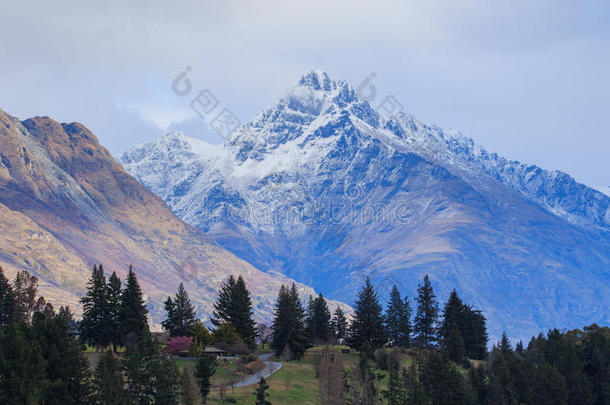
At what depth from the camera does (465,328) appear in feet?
560

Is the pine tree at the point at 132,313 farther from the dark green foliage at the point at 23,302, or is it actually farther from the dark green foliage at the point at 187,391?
the dark green foliage at the point at 187,391

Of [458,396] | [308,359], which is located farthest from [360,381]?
[308,359]

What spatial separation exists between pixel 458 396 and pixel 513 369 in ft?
63.4

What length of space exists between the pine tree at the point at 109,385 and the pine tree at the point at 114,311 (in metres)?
40.9

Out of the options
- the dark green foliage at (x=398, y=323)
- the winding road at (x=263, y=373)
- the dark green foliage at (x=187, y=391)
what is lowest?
the dark green foliage at (x=187, y=391)

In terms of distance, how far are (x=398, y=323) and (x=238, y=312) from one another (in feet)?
134

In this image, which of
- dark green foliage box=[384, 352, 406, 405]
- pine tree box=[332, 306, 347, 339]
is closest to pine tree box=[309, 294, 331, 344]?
pine tree box=[332, 306, 347, 339]

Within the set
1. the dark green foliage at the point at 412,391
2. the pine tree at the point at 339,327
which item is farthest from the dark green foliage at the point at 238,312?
the dark green foliage at the point at 412,391

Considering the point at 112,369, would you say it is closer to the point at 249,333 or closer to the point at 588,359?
the point at 249,333

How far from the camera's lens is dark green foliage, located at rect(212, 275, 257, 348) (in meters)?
156

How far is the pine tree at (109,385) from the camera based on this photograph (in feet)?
319

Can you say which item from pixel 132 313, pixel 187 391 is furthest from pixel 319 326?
pixel 187 391

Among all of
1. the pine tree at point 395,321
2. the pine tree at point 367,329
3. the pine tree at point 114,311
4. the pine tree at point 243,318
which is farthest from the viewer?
the pine tree at point 395,321

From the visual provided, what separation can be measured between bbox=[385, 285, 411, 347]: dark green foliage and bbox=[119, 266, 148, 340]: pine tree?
5717 centimetres
